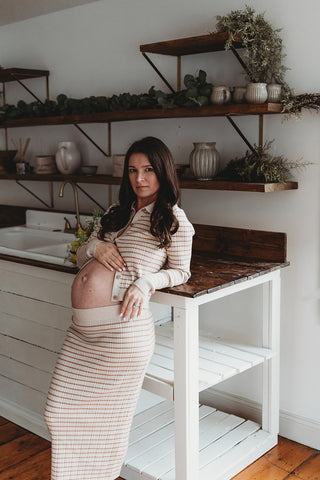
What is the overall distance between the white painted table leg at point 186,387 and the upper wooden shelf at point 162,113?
87cm

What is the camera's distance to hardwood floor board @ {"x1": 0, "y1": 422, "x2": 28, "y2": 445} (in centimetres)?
275

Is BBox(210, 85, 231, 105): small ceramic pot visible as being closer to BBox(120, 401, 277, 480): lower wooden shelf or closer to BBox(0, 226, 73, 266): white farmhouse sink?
BBox(0, 226, 73, 266): white farmhouse sink

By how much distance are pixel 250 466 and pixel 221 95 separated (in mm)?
1646

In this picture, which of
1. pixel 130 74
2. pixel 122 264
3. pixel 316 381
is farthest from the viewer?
pixel 130 74

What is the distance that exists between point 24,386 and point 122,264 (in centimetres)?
111

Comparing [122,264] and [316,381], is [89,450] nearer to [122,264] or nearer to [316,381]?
[122,264]

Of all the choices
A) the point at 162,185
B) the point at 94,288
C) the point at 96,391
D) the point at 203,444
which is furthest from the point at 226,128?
the point at 203,444

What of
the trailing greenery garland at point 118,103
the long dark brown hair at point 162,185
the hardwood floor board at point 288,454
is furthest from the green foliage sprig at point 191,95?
the hardwood floor board at point 288,454

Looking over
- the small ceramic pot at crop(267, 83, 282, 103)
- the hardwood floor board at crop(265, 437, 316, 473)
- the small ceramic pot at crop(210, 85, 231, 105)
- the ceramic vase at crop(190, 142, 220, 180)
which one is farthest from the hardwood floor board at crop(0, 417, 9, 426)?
the small ceramic pot at crop(267, 83, 282, 103)

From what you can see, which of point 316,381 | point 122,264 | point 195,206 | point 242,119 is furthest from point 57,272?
point 316,381

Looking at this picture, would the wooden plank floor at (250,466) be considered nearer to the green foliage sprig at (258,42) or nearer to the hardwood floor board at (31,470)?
the hardwood floor board at (31,470)

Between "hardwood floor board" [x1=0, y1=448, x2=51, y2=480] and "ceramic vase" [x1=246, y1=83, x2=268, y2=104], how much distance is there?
1832 mm

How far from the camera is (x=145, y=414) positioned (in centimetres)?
275

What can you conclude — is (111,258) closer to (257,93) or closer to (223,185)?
(223,185)
